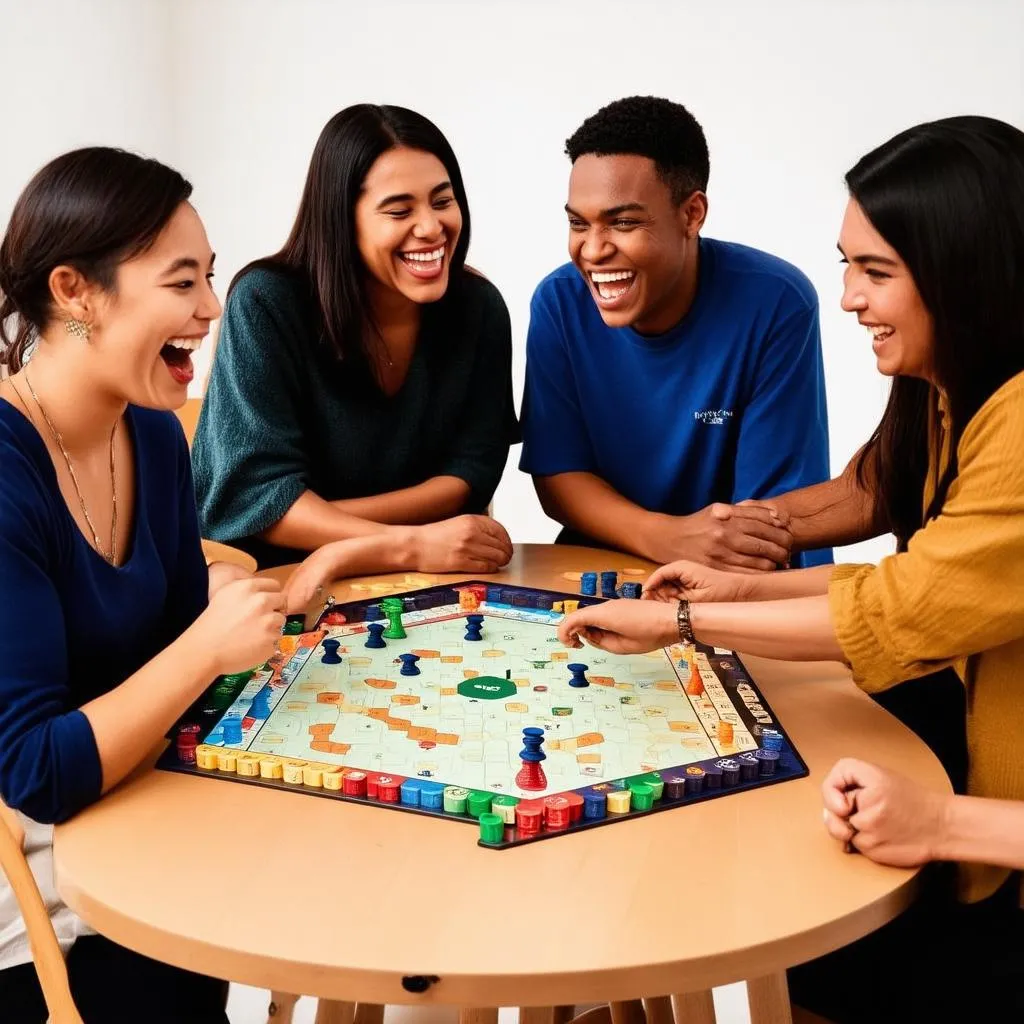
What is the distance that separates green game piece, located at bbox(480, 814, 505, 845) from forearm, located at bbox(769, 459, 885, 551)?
1153 mm

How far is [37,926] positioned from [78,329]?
676 mm

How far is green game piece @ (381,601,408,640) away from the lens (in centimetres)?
165

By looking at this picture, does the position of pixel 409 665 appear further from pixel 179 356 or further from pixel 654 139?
pixel 654 139

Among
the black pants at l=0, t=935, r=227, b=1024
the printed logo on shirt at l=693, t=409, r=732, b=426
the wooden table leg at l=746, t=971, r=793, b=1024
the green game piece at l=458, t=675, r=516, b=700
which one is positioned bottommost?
the wooden table leg at l=746, t=971, r=793, b=1024

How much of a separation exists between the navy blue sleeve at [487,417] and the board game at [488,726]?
67 cm

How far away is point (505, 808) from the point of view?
1152 millimetres

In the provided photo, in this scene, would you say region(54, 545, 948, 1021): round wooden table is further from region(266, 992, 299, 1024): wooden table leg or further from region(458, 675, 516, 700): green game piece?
region(266, 992, 299, 1024): wooden table leg

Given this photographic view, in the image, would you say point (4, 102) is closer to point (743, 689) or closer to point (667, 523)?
point (667, 523)

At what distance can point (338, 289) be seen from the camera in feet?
7.30

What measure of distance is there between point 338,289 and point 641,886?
1.44 metres

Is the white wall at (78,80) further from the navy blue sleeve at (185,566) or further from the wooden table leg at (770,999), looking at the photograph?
the wooden table leg at (770,999)

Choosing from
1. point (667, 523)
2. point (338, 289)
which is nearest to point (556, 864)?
point (667, 523)

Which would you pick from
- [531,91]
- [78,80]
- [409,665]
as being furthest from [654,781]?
[531,91]

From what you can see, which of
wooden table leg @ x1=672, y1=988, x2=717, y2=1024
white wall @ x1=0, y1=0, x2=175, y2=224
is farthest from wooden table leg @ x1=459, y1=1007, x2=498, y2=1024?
white wall @ x1=0, y1=0, x2=175, y2=224
